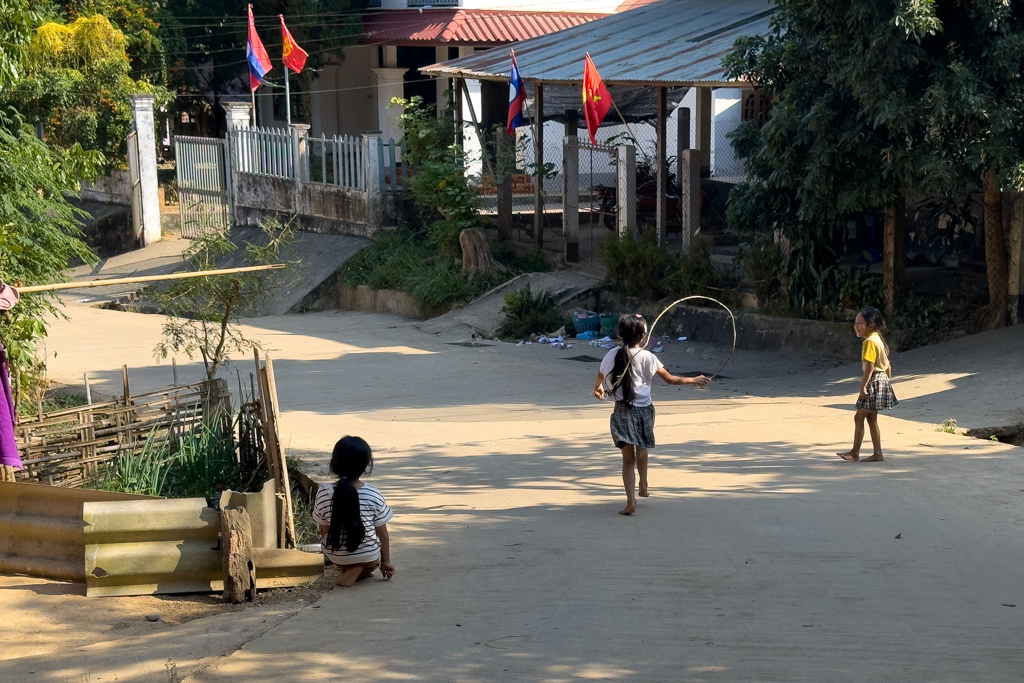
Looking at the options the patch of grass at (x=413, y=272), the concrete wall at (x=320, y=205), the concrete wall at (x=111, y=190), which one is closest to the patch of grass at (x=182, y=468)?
the patch of grass at (x=413, y=272)

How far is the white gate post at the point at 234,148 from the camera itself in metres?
22.7

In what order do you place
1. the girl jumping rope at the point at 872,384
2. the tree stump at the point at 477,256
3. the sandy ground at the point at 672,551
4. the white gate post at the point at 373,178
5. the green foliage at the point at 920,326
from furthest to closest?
the white gate post at the point at 373,178
the tree stump at the point at 477,256
the green foliage at the point at 920,326
the girl jumping rope at the point at 872,384
the sandy ground at the point at 672,551

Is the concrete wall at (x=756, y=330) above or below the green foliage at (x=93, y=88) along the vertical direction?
below

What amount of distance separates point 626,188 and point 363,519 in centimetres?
1104

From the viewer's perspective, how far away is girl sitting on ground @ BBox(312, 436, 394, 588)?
17.7ft

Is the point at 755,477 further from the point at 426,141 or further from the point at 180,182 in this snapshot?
the point at 180,182

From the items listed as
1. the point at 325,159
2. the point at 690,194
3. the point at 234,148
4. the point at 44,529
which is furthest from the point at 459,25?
the point at 44,529

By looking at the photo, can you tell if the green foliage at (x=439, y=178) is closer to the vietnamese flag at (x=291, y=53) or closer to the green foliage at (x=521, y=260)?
the green foliage at (x=521, y=260)

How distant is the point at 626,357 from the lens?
6.53m

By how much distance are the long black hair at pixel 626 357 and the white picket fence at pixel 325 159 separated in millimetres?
13420

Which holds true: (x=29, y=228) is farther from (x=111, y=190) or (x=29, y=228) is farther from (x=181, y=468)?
(x=111, y=190)

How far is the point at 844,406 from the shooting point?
33.2ft

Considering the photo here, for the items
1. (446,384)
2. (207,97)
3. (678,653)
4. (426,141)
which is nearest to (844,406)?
(446,384)

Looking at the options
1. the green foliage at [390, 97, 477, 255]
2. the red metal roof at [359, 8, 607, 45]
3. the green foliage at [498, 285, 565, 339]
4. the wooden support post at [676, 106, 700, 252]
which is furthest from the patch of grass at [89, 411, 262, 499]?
the red metal roof at [359, 8, 607, 45]
